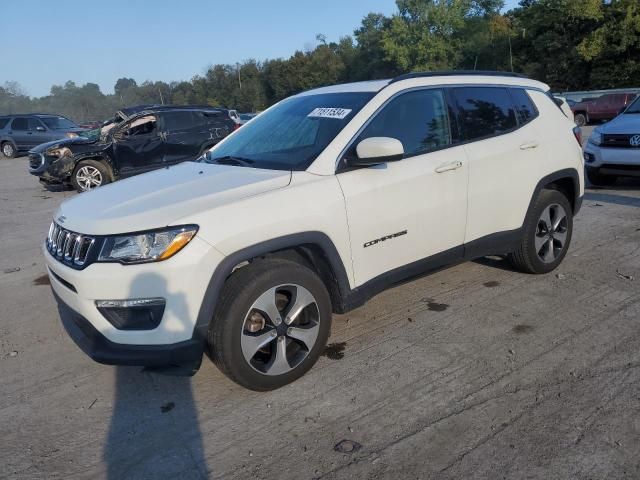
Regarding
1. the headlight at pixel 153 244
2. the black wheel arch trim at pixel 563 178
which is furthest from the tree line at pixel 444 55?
the headlight at pixel 153 244

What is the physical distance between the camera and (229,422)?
2914mm

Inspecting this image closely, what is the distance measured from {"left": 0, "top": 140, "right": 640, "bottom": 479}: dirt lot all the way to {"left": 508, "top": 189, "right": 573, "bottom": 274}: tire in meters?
0.26

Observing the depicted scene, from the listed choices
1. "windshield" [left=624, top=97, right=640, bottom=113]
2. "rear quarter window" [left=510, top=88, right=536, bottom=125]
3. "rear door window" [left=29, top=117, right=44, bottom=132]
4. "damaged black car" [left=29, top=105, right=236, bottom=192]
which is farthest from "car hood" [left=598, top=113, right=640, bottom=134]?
"rear door window" [left=29, top=117, right=44, bottom=132]

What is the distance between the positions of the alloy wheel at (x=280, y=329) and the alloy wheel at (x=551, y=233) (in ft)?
8.08

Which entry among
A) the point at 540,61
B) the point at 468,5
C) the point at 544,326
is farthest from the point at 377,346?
the point at 468,5

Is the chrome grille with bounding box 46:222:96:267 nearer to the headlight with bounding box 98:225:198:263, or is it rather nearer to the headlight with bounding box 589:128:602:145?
the headlight with bounding box 98:225:198:263

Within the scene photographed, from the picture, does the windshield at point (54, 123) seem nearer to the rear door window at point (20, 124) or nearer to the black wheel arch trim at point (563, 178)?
the rear door window at point (20, 124)

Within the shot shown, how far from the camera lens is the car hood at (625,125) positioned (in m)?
7.85

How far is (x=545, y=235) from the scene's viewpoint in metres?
4.72

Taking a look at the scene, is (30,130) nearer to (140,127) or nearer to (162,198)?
(140,127)

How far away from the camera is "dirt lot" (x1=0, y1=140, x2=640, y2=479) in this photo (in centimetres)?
255

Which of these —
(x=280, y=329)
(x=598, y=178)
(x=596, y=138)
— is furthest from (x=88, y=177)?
(x=598, y=178)

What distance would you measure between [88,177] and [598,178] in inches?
397

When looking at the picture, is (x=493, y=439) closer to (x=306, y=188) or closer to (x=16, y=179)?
(x=306, y=188)
